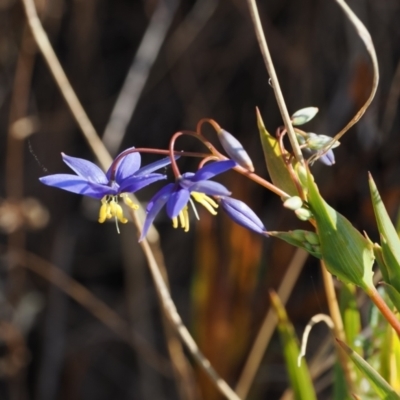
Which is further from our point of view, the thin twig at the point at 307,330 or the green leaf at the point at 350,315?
the green leaf at the point at 350,315

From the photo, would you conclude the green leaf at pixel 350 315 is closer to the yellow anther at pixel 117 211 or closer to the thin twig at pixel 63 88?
the yellow anther at pixel 117 211

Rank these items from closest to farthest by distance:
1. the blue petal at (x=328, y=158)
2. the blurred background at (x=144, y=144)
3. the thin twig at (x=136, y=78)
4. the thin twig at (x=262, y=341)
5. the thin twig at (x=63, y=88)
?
the blue petal at (x=328, y=158) < the thin twig at (x=63, y=88) < the thin twig at (x=262, y=341) < the blurred background at (x=144, y=144) < the thin twig at (x=136, y=78)

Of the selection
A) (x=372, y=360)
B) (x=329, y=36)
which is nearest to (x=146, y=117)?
(x=329, y=36)

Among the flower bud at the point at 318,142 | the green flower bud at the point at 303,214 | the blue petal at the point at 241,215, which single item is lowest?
the green flower bud at the point at 303,214

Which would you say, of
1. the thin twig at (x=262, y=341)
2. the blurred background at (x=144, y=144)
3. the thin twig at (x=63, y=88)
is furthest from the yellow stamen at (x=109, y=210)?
the blurred background at (x=144, y=144)

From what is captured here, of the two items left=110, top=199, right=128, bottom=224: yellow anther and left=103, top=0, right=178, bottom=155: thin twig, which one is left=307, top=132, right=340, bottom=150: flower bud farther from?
left=103, top=0, right=178, bottom=155: thin twig

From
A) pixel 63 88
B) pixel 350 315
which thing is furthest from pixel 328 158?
pixel 63 88

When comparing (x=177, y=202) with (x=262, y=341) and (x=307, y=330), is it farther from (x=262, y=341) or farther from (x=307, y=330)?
(x=262, y=341)
